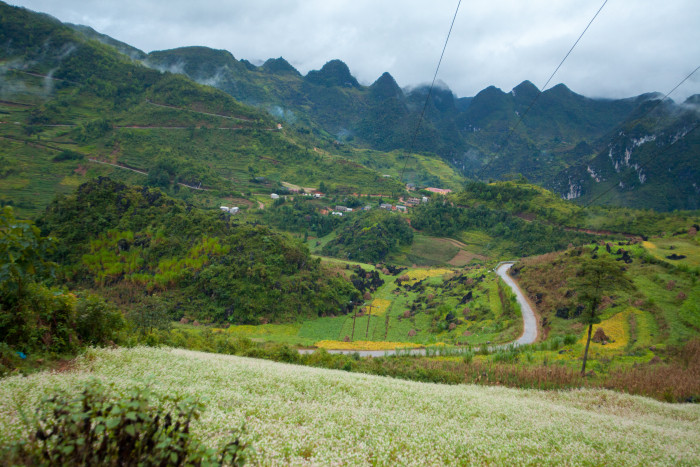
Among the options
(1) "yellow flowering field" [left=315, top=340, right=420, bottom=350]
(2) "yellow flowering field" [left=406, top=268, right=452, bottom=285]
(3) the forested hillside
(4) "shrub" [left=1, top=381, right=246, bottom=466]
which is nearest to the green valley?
(4) "shrub" [left=1, top=381, right=246, bottom=466]

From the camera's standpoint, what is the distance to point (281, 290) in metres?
38.2

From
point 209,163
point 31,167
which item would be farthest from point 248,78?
point 31,167

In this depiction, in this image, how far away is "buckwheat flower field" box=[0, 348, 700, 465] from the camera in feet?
18.8

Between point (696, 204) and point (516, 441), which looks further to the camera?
point (696, 204)

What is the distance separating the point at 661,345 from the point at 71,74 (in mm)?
131909

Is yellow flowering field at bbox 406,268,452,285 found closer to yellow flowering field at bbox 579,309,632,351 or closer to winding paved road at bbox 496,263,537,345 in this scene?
winding paved road at bbox 496,263,537,345

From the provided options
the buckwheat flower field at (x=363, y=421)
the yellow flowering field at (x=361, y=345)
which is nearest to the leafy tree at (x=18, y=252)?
the buckwheat flower field at (x=363, y=421)

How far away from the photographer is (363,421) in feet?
23.5

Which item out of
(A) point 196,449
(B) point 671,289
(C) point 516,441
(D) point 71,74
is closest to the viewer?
(A) point 196,449

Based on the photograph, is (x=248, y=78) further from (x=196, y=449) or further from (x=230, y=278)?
(x=196, y=449)

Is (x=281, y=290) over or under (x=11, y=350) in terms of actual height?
under

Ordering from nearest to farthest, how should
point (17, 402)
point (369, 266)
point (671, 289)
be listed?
point (17, 402) < point (671, 289) < point (369, 266)

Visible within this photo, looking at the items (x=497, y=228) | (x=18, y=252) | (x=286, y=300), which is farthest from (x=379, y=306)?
(x=497, y=228)

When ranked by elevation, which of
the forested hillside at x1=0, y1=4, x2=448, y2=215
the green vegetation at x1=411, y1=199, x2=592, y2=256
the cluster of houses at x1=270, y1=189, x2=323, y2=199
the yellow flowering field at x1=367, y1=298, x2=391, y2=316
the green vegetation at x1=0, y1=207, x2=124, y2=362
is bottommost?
the yellow flowering field at x1=367, y1=298, x2=391, y2=316
